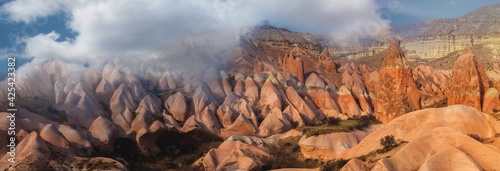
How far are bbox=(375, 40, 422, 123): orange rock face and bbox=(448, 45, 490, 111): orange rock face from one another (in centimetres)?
375

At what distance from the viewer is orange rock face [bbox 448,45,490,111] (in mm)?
31000

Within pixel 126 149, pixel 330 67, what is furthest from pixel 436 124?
pixel 330 67

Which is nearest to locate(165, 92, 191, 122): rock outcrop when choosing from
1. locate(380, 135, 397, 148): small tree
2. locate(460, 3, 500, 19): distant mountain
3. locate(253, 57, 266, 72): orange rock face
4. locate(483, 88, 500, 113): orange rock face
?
locate(253, 57, 266, 72): orange rock face

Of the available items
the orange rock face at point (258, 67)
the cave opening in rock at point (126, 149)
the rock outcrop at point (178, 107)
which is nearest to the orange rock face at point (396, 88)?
the rock outcrop at point (178, 107)

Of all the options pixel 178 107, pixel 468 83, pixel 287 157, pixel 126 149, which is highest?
pixel 468 83

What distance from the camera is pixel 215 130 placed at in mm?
37750

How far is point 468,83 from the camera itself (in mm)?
31578

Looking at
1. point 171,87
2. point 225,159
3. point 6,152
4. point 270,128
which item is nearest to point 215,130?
point 270,128

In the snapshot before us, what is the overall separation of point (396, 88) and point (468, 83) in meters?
5.98

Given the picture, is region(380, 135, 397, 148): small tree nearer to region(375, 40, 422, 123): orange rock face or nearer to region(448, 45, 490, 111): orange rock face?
region(448, 45, 490, 111): orange rock face

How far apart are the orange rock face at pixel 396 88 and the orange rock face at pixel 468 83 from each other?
3.75 metres

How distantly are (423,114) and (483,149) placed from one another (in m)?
5.86

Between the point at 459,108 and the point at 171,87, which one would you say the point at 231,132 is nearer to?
the point at 171,87

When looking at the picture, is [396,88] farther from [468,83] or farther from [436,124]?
[436,124]
